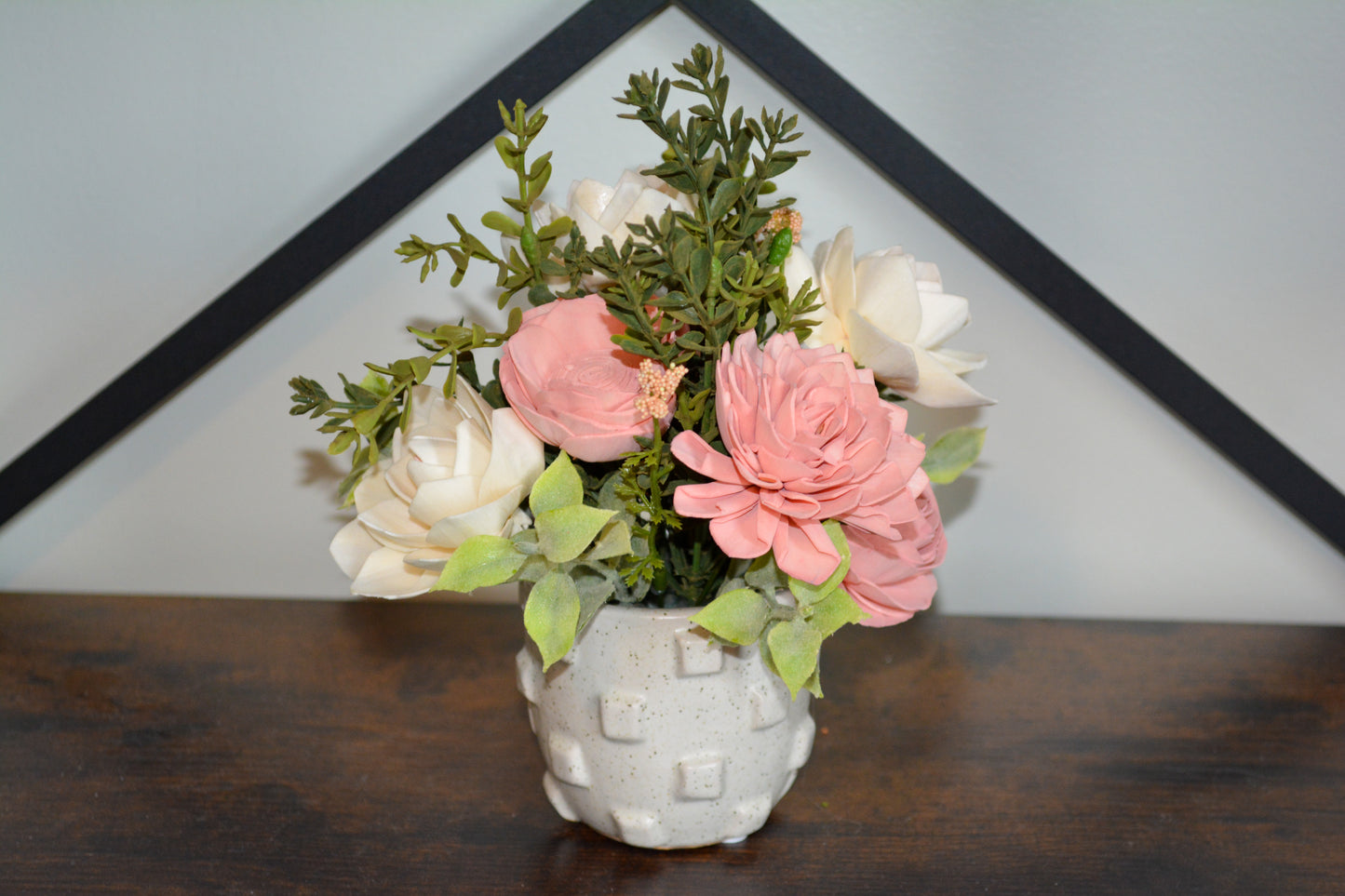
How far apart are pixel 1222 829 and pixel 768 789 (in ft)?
0.89

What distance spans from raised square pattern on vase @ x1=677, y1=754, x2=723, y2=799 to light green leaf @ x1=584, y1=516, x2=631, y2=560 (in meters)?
0.13

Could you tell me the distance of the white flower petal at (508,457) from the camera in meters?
0.50

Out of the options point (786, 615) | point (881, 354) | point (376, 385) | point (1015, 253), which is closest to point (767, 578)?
point (786, 615)

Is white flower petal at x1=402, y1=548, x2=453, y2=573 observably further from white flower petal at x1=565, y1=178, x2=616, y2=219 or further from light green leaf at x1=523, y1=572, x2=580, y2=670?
white flower petal at x1=565, y1=178, x2=616, y2=219

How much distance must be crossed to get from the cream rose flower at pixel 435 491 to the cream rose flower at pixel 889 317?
17 cm

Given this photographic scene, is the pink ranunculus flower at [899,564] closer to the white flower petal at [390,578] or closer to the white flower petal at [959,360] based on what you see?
the white flower petal at [959,360]

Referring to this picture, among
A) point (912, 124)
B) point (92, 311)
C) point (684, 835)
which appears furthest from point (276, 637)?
point (912, 124)

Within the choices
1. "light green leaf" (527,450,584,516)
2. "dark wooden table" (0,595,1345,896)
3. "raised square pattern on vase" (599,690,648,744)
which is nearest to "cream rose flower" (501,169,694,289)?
→ "light green leaf" (527,450,584,516)

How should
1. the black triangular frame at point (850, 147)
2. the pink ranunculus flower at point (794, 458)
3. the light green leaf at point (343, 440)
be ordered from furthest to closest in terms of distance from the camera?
1. the black triangular frame at point (850, 147)
2. the light green leaf at point (343, 440)
3. the pink ranunculus flower at point (794, 458)

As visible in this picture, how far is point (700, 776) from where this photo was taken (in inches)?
21.6

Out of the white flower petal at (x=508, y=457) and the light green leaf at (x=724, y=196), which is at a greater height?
the light green leaf at (x=724, y=196)

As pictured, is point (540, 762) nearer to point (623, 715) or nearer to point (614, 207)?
point (623, 715)

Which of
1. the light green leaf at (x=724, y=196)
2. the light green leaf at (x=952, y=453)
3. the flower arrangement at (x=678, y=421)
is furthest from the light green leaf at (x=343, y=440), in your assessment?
the light green leaf at (x=952, y=453)

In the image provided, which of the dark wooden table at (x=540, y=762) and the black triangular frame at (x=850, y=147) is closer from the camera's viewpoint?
the dark wooden table at (x=540, y=762)
